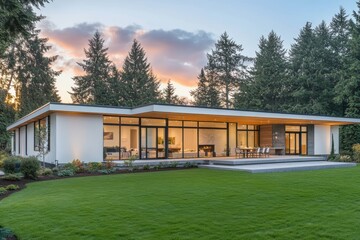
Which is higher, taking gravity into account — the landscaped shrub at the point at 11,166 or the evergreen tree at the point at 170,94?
the evergreen tree at the point at 170,94

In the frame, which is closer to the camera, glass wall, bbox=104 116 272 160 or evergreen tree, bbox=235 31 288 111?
glass wall, bbox=104 116 272 160

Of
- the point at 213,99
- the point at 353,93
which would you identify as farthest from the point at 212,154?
the point at 213,99

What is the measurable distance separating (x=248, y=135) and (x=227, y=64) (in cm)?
2055

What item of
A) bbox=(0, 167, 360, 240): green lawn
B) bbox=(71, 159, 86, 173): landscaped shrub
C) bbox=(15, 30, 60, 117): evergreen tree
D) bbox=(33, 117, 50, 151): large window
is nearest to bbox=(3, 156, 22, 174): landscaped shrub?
bbox=(71, 159, 86, 173): landscaped shrub

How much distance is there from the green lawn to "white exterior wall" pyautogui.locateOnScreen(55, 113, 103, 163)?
7324 mm

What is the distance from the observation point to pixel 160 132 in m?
20.8

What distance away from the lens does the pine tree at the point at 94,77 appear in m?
40.8

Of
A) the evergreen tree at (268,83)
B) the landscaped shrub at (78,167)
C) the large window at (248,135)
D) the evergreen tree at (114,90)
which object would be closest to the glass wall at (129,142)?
the landscaped shrub at (78,167)

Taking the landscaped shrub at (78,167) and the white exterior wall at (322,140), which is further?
the white exterior wall at (322,140)

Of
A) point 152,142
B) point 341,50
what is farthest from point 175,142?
point 341,50

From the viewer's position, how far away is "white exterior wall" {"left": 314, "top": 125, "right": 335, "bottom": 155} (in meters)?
26.5

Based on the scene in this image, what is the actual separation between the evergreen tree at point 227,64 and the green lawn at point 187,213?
35841mm

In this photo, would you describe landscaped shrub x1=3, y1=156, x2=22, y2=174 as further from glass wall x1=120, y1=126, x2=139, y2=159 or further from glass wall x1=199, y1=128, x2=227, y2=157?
glass wall x1=199, y1=128, x2=227, y2=157

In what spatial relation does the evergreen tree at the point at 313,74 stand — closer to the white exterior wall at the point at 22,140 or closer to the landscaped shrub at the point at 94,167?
the landscaped shrub at the point at 94,167
